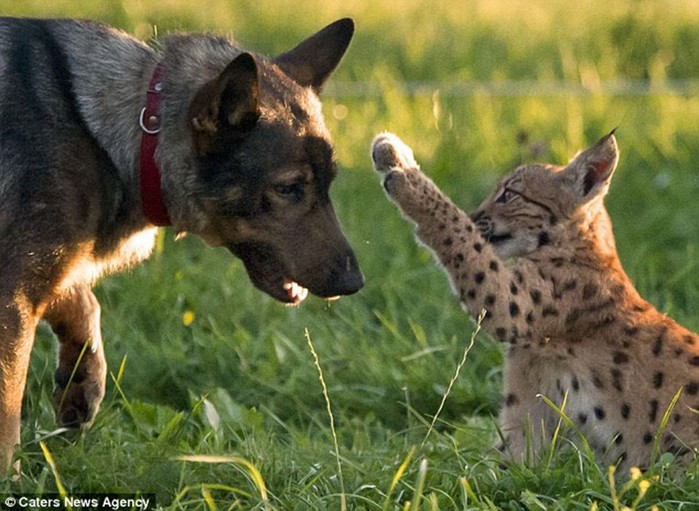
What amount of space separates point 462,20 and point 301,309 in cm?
635

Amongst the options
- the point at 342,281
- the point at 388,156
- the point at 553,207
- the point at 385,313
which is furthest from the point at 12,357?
the point at 385,313

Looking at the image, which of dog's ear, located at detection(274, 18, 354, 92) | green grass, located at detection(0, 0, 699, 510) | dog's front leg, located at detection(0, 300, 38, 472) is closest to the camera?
green grass, located at detection(0, 0, 699, 510)

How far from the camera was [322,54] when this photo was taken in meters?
5.93

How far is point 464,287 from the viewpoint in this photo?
5449mm

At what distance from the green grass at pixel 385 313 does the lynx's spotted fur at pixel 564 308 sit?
203 mm

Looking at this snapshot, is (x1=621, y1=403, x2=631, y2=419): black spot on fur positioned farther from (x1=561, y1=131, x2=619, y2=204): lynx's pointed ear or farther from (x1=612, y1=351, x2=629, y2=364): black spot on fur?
(x1=561, y1=131, x2=619, y2=204): lynx's pointed ear

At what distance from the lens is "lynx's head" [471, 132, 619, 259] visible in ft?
18.6

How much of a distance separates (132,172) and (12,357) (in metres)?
0.83

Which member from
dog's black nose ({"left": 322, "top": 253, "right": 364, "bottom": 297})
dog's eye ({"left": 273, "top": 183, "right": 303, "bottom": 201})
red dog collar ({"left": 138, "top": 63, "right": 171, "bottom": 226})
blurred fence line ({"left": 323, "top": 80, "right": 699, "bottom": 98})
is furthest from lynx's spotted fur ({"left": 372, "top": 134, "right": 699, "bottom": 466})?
blurred fence line ({"left": 323, "top": 80, "right": 699, "bottom": 98})

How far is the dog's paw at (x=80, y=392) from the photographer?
564 cm

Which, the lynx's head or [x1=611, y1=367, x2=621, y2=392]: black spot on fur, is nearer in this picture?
[x1=611, y1=367, x2=621, y2=392]: black spot on fur

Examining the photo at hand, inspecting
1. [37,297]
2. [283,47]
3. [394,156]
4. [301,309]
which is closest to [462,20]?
[283,47]

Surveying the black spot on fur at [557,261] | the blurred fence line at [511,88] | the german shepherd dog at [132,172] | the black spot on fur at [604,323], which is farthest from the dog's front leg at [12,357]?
the blurred fence line at [511,88]

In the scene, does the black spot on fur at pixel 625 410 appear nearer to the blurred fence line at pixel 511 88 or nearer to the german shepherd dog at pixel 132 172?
the german shepherd dog at pixel 132 172
